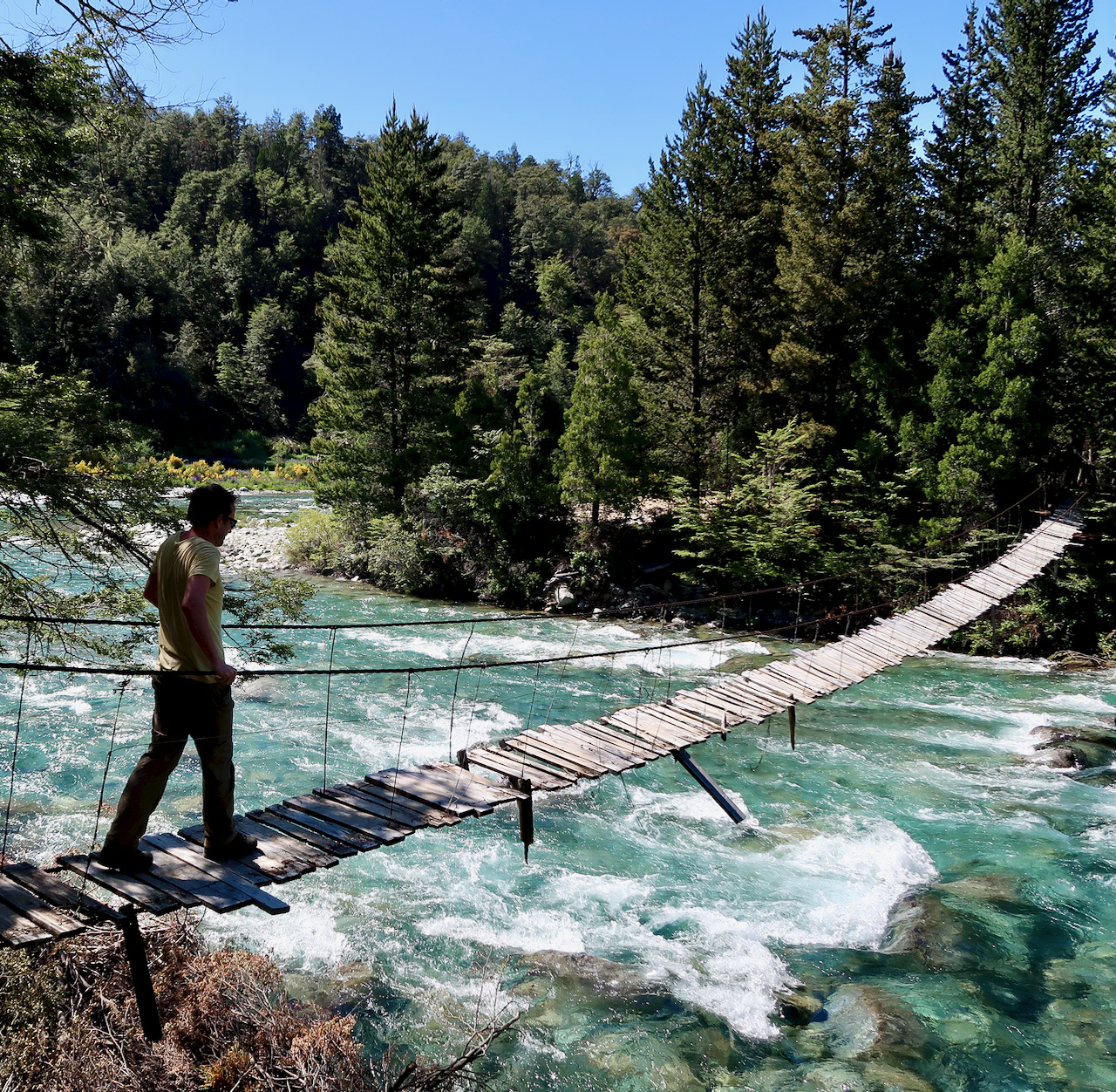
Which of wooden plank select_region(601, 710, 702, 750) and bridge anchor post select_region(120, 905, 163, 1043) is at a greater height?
wooden plank select_region(601, 710, 702, 750)

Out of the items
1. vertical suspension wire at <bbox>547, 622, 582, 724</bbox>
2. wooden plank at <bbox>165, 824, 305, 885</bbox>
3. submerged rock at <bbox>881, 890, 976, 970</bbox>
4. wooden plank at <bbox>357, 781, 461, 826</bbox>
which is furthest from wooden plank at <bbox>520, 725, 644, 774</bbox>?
vertical suspension wire at <bbox>547, 622, 582, 724</bbox>

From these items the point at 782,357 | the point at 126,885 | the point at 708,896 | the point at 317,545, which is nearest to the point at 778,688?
the point at 708,896

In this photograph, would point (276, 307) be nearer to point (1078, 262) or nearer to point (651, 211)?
point (651, 211)

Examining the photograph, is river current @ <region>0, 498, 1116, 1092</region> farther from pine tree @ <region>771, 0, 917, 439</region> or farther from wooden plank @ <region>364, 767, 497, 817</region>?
pine tree @ <region>771, 0, 917, 439</region>

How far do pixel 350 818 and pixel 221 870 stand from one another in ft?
2.51

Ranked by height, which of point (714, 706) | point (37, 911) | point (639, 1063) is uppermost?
point (714, 706)

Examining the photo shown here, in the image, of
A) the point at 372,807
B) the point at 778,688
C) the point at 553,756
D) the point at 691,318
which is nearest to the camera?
the point at 372,807

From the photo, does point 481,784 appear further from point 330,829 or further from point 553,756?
point 330,829

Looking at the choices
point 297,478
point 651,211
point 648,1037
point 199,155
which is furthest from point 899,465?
point 199,155

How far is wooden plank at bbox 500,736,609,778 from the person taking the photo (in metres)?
5.47

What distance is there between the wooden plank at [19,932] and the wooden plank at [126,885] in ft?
0.82

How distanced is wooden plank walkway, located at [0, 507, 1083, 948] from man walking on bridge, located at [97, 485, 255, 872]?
0.81ft

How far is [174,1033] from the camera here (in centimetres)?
430

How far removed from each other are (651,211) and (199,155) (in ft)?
181
